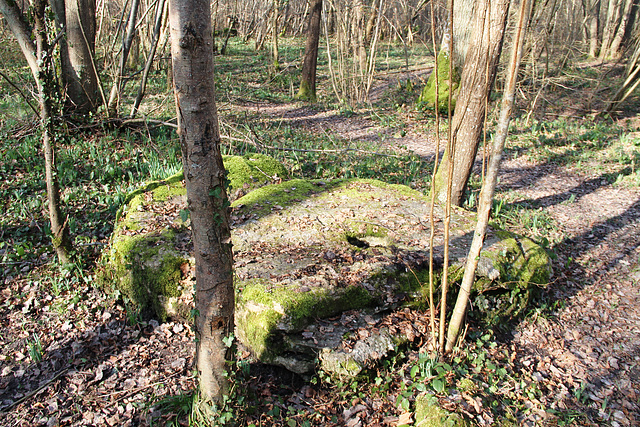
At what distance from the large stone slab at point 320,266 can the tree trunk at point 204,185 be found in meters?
0.69

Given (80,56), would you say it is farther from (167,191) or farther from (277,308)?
(277,308)

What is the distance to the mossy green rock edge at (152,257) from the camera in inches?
150

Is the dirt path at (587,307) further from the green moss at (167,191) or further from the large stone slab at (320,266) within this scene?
the green moss at (167,191)

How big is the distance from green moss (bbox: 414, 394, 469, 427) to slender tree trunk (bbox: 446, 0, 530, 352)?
0.55 meters

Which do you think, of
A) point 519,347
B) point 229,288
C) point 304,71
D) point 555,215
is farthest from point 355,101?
point 229,288

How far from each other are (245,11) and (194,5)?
945 inches

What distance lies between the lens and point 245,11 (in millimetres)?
23156

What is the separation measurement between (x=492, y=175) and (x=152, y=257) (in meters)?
3.16

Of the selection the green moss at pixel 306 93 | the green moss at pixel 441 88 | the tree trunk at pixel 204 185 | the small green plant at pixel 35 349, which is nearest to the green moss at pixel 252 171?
the small green plant at pixel 35 349

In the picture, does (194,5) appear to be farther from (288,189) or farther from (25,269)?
(25,269)

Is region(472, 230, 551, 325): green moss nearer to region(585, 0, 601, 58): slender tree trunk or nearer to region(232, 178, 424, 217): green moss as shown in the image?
region(232, 178, 424, 217): green moss

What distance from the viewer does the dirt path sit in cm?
324

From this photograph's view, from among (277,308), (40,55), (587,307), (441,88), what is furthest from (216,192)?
(441,88)

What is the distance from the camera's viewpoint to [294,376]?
3250 mm
